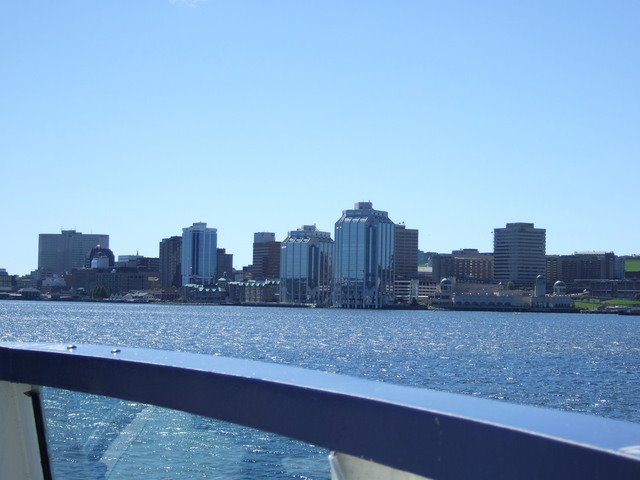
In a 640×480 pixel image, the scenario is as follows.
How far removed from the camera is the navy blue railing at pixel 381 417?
89.8 inches

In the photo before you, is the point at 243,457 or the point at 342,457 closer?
the point at 342,457

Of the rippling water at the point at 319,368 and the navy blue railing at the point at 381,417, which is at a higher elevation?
the navy blue railing at the point at 381,417

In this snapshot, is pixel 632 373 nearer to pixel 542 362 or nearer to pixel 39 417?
pixel 542 362

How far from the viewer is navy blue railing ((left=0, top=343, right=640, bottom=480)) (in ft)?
7.48

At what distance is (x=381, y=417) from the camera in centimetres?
271

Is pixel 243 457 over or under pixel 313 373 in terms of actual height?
under

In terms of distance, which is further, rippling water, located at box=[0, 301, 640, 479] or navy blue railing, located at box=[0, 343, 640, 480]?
rippling water, located at box=[0, 301, 640, 479]

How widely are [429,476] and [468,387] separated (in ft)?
133

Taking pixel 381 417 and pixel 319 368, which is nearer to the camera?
pixel 381 417

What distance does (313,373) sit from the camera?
10.9ft

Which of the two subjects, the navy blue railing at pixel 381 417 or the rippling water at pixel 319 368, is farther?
the rippling water at pixel 319 368

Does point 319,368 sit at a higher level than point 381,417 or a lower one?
lower

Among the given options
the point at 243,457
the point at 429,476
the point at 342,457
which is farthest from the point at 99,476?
the point at 429,476

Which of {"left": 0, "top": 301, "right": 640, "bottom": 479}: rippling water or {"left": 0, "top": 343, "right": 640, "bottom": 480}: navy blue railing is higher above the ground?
{"left": 0, "top": 343, "right": 640, "bottom": 480}: navy blue railing
